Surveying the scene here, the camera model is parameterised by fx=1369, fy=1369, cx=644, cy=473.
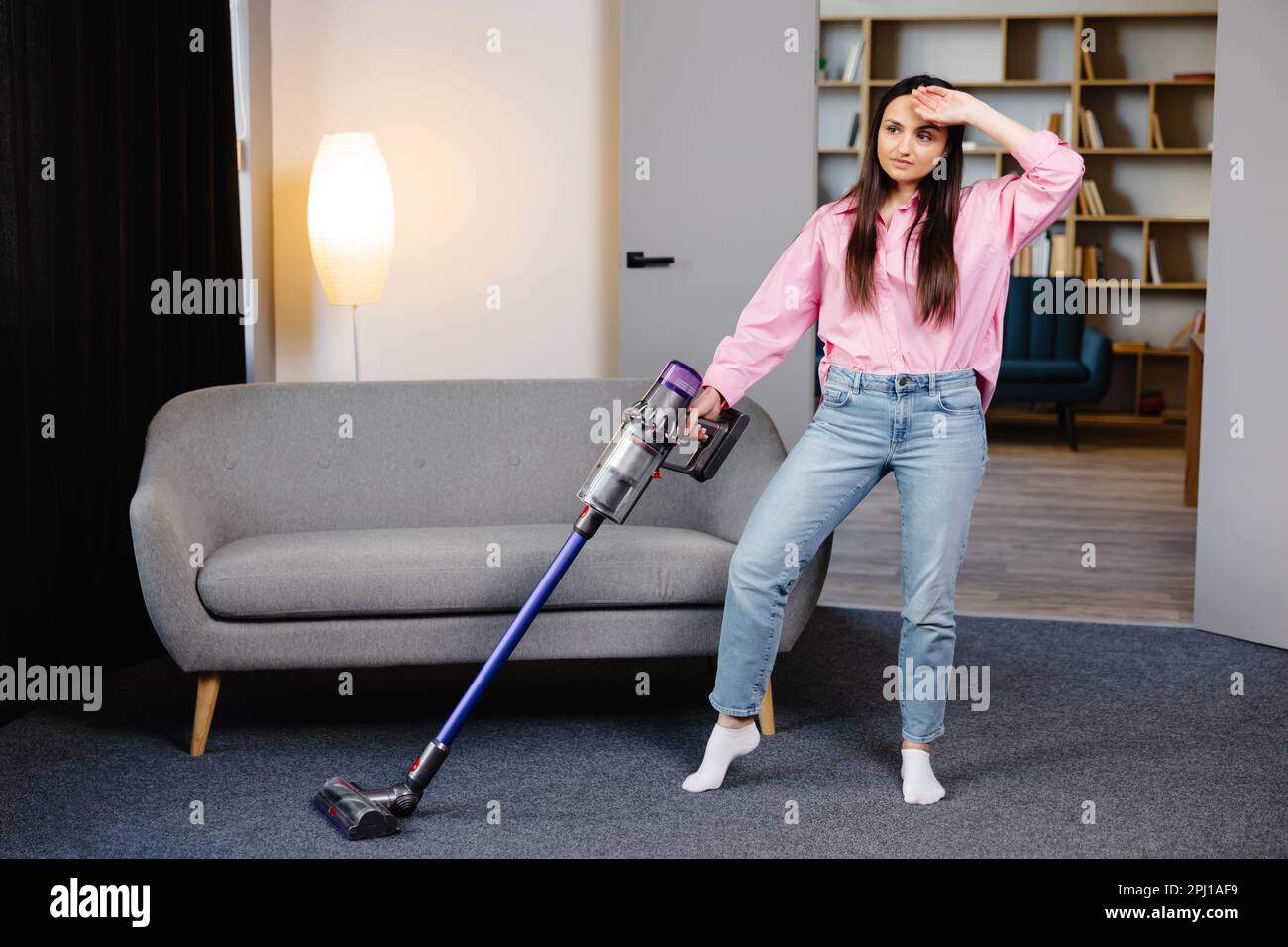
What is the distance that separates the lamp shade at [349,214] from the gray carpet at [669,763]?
1186mm

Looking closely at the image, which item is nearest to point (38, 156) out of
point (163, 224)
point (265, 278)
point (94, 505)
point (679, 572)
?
point (163, 224)

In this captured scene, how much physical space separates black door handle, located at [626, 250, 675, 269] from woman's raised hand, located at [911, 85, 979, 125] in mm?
1896

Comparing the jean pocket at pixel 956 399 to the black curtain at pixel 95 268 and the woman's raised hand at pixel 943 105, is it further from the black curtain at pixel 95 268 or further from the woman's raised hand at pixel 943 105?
the black curtain at pixel 95 268

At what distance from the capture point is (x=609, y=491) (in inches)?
89.9

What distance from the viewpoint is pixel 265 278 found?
4059 millimetres

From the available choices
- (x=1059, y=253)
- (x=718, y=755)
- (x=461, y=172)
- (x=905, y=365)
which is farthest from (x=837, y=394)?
(x=1059, y=253)

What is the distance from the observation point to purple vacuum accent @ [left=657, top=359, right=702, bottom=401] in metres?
2.31

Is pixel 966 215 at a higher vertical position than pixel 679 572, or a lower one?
higher

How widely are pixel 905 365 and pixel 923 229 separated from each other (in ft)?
0.74

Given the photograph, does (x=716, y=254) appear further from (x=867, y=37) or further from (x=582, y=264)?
(x=867, y=37)

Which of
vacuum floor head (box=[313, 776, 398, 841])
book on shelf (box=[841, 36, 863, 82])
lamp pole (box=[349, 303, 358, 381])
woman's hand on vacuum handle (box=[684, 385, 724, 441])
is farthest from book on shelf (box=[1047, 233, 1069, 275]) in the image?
vacuum floor head (box=[313, 776, 398, 841])

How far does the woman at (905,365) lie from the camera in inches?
89.3

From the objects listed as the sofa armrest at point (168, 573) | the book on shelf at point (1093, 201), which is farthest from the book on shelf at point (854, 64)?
the sofa armrest at point (168, 573)

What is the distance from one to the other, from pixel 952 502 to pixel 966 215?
18.9 inches
